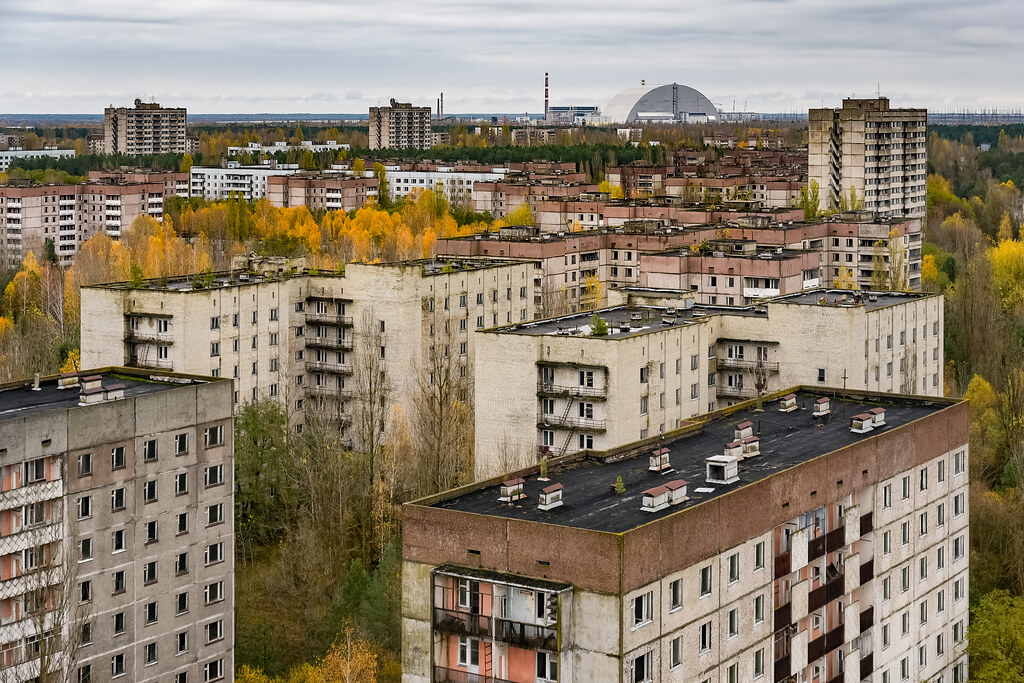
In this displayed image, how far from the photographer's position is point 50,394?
989 inches

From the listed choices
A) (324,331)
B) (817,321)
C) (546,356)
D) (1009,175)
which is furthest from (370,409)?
(1009,175)

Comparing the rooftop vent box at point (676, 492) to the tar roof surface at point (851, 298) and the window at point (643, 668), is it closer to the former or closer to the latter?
the window at point (643, 668)

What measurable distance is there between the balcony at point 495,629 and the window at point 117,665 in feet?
25.2

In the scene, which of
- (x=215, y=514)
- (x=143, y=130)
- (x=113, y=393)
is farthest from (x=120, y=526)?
(x=143, y=130)

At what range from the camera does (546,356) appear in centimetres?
2970

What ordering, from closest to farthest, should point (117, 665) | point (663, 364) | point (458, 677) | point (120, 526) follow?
point (458, 677), point (117, 665), point (120, 526), point (663, 364)

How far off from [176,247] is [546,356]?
130 feet

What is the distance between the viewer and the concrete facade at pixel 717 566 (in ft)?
55.5

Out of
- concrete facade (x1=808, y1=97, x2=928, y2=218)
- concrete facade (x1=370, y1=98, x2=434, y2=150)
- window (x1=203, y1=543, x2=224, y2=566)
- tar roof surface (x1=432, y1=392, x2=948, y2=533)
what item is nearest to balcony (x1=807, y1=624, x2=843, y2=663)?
tar roof surface (x1=432, y1=392, x2=948, y2=533)

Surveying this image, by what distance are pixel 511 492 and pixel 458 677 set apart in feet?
8.30

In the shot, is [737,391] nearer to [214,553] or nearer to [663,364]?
[663,364]

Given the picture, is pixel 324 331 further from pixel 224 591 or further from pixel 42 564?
pixel 42 564

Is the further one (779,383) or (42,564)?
(779,383)

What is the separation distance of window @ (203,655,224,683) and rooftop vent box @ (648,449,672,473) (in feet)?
28.6
